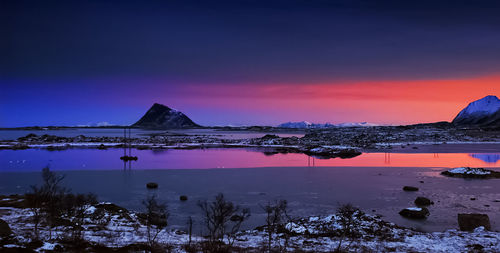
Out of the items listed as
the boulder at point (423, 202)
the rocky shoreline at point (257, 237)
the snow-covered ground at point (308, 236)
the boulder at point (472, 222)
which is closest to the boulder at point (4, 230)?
the rocky shoreline at point (257, 237)

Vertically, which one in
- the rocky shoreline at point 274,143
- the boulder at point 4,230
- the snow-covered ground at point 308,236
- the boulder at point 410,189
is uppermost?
the rocky shoreline at point 274,143

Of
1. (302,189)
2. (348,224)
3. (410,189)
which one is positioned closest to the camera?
(348,224)

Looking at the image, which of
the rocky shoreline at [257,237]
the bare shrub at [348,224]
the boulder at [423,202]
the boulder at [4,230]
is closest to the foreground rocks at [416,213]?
the boulder at [423,202]

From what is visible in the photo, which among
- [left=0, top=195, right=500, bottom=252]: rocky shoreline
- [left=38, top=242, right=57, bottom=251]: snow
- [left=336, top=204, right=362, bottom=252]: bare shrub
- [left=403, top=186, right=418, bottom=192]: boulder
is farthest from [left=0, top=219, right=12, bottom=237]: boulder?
[left=403, top=186, right=418, bottom=192]: boulder

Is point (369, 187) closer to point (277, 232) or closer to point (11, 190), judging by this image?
point (277, 232)

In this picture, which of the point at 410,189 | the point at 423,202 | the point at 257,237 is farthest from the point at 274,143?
the point at 257,237

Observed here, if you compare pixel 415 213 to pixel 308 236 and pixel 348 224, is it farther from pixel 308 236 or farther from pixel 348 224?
pixel 308 236

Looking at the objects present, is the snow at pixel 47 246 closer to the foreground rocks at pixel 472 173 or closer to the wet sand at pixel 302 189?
the wet sand at pixel 302 189

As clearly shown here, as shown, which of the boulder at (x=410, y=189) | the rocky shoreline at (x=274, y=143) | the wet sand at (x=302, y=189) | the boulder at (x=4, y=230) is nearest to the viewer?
the boulder at (x=4, y=230)

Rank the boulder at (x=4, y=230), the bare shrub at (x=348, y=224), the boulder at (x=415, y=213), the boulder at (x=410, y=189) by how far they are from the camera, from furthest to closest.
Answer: the boulder at (x=410, y=189), the boulder at (x=415, y=213), the bare shrub at (x=348, y=224), the boulder at (x=4, y=230)

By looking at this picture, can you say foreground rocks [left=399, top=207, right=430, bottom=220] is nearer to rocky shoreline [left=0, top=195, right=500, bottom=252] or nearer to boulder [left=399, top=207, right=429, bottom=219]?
boulder [left=399, top=207, right=429, bottom=219]

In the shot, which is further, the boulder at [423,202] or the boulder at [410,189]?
the boulder at [410,189]

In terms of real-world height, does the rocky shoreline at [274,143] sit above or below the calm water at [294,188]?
above

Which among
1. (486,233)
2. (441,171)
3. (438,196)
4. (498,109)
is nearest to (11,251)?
(486,233)
